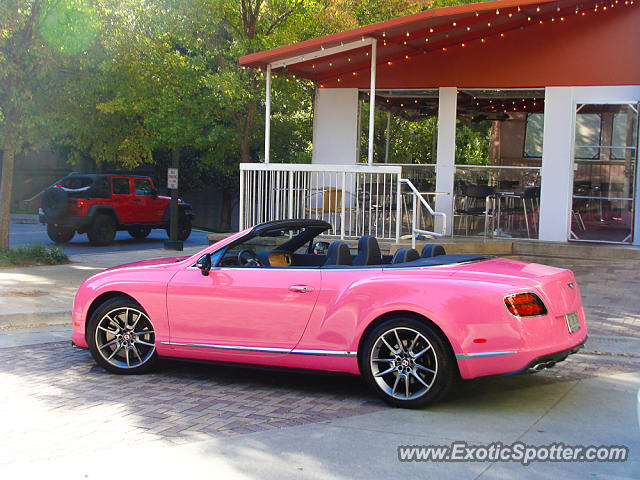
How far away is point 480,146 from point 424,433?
742 inches

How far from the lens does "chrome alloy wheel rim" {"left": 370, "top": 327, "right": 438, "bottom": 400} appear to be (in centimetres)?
584

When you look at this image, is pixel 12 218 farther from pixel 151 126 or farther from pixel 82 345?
pixel 82 345

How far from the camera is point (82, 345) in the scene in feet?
24.0

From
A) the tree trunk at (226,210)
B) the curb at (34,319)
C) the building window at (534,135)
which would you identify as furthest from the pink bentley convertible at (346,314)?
the tree trunk at (226,210)

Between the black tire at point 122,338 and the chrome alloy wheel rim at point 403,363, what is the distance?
7.41 ft

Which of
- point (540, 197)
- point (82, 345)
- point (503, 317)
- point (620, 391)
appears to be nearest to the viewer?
point (503, 317)

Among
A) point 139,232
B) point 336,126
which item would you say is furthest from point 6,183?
point 139,232

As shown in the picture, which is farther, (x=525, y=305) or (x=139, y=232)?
(x=139, y=232)

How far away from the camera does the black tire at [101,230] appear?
70.1 feet

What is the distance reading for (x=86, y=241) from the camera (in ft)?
75.6

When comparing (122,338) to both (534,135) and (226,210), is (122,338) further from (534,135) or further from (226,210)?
(226,210)

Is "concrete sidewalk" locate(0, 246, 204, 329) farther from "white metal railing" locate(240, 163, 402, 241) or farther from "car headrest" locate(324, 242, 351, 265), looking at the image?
"car headrest" locate(324, 242, 351, 265)

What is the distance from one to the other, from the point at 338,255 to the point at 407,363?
1.30m

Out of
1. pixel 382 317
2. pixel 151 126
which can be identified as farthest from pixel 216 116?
pixel 382 317
